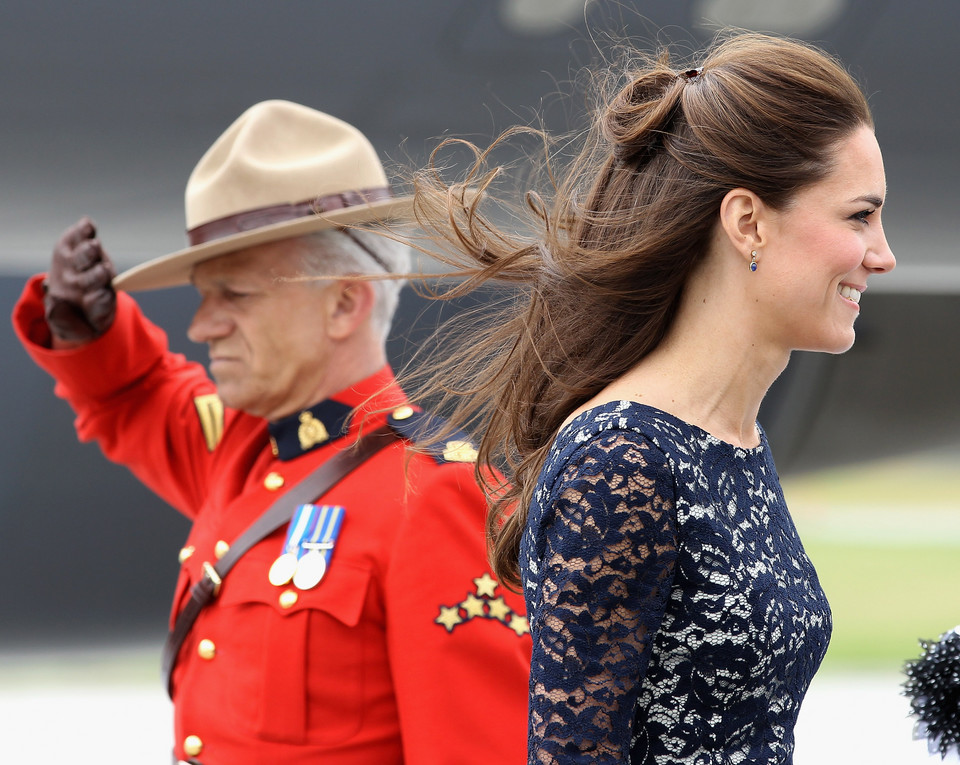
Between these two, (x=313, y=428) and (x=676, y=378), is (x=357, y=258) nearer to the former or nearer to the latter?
(x=313, y=428)

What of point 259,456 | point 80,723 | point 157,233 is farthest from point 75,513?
point 259,456

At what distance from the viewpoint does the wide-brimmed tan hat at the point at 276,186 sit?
5.00 ft

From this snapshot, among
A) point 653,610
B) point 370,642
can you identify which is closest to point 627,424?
point 653,610

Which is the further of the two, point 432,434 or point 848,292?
point 432,434

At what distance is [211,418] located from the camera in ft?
5.62

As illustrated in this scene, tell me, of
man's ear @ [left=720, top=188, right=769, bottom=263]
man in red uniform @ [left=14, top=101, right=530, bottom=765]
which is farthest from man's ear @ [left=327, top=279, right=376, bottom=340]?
man's ear @ [left=720, top=188, right=769, bottom=263]

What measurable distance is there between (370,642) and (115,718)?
1.10 metres

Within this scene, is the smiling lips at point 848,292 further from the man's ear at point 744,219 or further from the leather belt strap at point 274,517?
the leather belt strap at point 274,517

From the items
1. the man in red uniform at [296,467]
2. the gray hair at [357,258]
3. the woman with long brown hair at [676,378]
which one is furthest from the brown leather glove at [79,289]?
the woman with long brown hair at [676,378]

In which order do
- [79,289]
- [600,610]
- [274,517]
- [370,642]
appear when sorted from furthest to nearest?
1. [79,289]
2. [274,517]
3. [370,642]
4. [600,610]

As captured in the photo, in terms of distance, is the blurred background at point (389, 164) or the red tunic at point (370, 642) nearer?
the red tunic at point (370, 642)

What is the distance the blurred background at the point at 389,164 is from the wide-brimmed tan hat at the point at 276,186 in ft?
1.71

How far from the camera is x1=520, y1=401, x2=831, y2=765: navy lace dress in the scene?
784mm

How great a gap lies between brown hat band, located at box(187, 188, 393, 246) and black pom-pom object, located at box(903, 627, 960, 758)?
90cm
